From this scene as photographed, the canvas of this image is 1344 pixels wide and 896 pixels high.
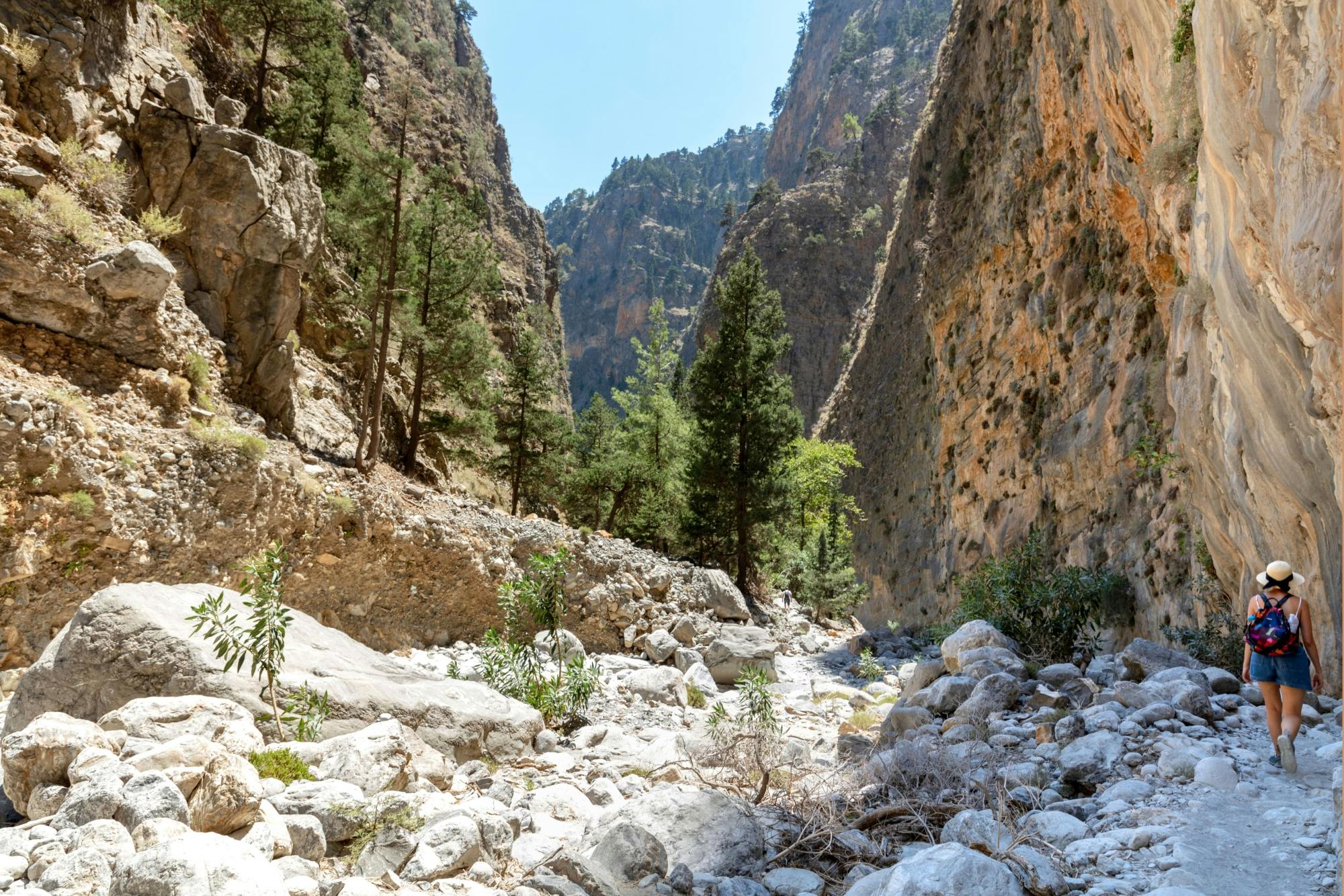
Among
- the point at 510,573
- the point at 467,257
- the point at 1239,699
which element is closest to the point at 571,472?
the point at 467,257

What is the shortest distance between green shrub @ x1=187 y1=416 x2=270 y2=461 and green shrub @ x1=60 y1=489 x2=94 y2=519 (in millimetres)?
1873

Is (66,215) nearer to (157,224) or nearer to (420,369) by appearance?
(157,224)

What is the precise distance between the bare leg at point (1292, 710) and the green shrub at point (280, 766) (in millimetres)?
6333

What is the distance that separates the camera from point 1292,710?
4.83 m

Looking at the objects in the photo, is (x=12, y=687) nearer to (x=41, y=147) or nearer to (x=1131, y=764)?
(x=41, y=147)

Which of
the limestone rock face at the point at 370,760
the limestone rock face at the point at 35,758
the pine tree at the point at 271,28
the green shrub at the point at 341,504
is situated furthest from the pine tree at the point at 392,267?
the limestone rock face at the point at 35,758

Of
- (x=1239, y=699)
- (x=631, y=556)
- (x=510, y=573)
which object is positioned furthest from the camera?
(x=631, y=556)

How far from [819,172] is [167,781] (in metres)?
75.6

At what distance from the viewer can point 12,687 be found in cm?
841

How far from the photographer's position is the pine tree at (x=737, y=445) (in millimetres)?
23266

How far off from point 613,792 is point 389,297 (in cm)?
1389

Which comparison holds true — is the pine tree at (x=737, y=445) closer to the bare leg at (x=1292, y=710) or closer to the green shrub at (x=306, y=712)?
the green shrub at (x=306, y=712)

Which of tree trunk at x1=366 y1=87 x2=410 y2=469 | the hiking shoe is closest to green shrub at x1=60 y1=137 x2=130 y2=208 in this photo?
tree trunk at x1=366 y1=87 x2=410 y2=469

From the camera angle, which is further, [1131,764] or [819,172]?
[819,172]
